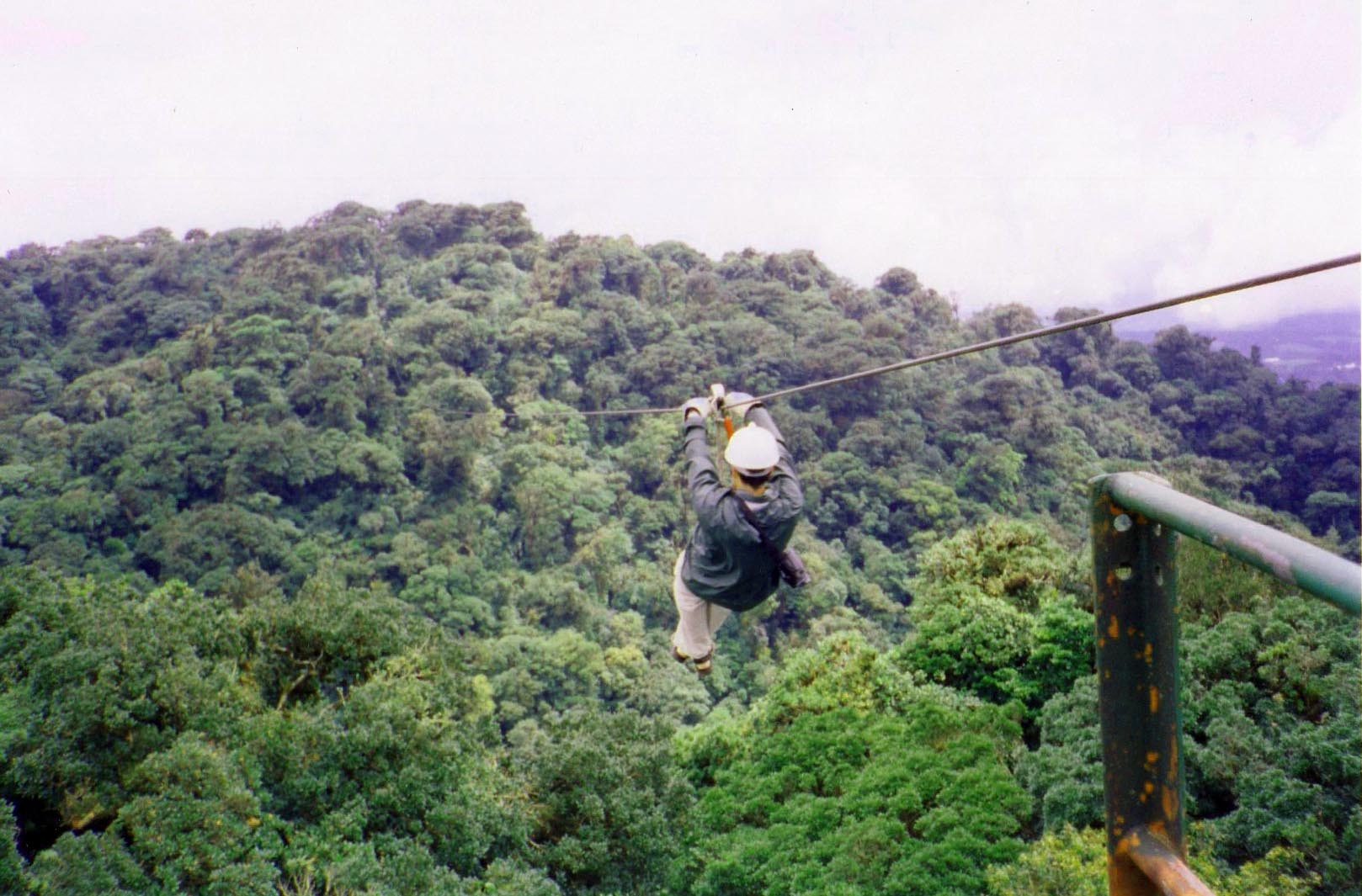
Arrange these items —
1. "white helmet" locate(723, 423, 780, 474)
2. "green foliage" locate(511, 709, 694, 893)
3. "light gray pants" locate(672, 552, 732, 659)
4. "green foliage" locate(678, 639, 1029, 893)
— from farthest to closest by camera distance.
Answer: "green foliage" locate(511, 709, 694, 893) → "green foliage" locate(678, 639, 1029, 893) → "light gray pants" locate(672, 552, 732, 659) → "white helmet" locate(723, 423, 780, 474)

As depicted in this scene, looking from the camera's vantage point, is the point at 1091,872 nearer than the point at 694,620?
No

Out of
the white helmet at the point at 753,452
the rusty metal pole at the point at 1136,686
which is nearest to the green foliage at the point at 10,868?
the white helmet at the point at 753,452

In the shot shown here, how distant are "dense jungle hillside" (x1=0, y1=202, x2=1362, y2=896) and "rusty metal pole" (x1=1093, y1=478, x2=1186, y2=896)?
531 mm

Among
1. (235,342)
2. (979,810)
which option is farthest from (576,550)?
(979,810)

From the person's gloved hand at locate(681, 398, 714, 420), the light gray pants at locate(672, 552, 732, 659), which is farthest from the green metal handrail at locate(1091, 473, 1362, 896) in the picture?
the light gray pants at locate(672, 552, 732, 659)

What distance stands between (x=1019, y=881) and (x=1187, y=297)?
536cm

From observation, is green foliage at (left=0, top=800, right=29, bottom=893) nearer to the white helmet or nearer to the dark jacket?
the dark jacket

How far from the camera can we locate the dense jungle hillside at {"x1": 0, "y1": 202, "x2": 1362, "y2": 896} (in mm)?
7188

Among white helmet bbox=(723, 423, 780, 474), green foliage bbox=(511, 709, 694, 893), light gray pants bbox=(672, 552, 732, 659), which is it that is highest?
white helmet bbox=(723, 423, 780, 474)

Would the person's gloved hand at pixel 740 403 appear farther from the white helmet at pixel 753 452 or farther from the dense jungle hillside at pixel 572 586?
the dense jungle hillside at pixel 572 586

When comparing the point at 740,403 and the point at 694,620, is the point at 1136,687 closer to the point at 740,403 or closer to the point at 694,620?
the point at 740,403

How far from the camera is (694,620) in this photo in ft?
11.7

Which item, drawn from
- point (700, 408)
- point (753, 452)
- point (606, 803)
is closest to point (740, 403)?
point (700, 408)

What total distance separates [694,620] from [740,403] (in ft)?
2.88
